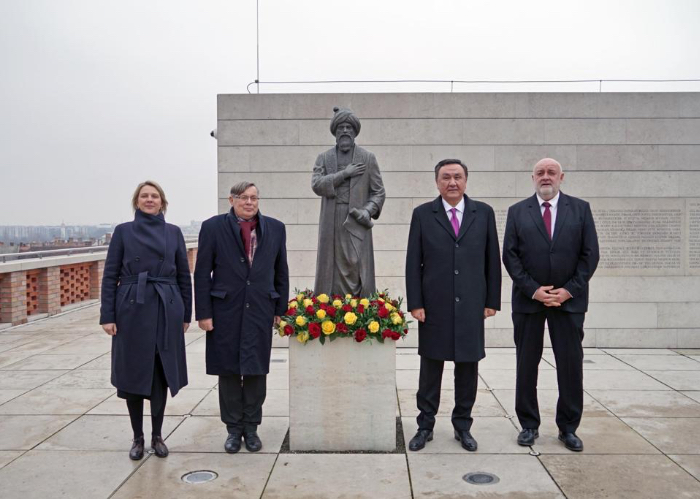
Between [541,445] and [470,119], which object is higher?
[470,119]

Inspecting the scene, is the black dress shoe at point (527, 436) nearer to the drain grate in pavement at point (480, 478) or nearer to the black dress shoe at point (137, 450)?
the drain grate in pavement at point (480, 478)

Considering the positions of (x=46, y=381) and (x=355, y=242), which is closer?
(x=355, y=242)

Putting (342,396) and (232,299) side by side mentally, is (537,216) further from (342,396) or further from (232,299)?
(232,299)

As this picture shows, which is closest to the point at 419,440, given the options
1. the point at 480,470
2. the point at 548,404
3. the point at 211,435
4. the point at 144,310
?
the point at 480,470

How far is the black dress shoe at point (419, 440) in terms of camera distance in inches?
146

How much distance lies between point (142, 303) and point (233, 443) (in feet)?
3.37

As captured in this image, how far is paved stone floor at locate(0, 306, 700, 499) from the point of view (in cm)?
315

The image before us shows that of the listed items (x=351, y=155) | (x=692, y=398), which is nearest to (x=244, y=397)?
(x=351, y=155)

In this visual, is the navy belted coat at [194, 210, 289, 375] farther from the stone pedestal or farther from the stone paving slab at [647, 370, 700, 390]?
the stone paving slab at [647, 370, 700, 390]

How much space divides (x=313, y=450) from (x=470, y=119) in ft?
15.6

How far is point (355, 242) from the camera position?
381 cm

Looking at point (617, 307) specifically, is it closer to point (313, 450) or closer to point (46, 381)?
point (313, 450)

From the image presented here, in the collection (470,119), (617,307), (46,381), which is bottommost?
(46,381)

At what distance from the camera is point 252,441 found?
12.2 feet
